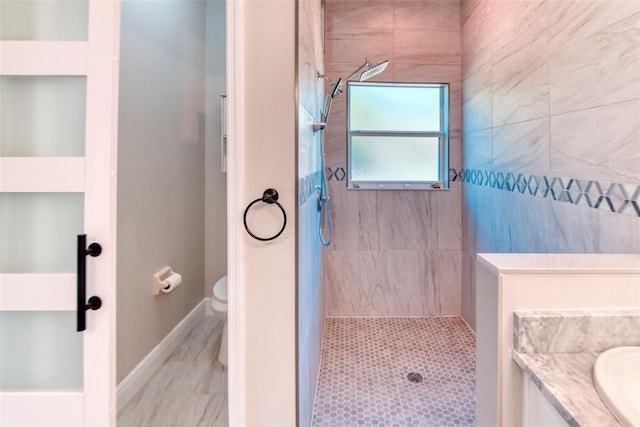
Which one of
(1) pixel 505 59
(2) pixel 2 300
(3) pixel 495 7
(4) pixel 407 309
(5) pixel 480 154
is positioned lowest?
(4) pixel 407 309

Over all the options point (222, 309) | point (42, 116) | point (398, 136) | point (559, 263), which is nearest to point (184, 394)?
point (222, 309)

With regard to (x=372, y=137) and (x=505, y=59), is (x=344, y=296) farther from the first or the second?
(x=505, y=59)

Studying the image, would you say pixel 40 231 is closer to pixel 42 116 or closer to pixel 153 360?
pixel 42 116

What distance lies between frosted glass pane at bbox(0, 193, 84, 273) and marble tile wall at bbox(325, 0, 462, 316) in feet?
6.72

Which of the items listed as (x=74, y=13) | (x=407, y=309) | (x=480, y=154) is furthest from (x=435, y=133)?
(x=74, y=13)

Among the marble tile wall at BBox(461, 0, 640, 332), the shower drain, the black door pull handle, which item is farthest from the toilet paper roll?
the marble tile wall at BBox(461, 0, 640, 332)

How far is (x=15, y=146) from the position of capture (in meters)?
0.99

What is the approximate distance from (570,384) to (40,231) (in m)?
1.53

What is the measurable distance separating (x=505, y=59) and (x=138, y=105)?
2.37m

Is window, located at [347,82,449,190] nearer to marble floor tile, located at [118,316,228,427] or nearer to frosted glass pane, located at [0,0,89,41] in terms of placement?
marble floor tile, located at [118,316,228,427]

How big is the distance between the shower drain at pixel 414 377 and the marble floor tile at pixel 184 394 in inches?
44.3

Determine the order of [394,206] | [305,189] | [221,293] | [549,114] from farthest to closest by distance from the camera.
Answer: [394,206] < [221,293] < [549,114] < [305,189]

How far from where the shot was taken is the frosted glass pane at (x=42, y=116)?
3.23 ft

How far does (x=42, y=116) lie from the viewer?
1.00 m
